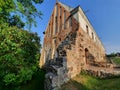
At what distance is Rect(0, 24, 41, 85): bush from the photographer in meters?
12.6

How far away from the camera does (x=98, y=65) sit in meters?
18.5

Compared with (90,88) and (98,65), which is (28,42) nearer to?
(90,88)

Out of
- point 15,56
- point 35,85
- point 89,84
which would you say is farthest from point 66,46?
point 15,56

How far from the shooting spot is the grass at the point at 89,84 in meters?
13.2

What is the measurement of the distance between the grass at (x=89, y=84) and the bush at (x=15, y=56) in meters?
3.75

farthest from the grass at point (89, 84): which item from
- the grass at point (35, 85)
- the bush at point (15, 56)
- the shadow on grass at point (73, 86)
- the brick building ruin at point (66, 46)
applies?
the grass at point (35, 85)

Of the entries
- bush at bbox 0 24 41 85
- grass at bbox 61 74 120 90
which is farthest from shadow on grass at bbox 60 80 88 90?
bush at bbox 0 24 41 85

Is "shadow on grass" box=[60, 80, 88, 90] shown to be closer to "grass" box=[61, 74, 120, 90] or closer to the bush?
"grass" box=[61, 74, 120, 90]

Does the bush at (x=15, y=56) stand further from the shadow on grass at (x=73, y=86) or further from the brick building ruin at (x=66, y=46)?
the shadow on grass at (x=73, y=86)

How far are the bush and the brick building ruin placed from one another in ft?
7.24

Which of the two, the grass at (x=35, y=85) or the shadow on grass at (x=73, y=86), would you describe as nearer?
the shadow on grass at (x=73, y=86)

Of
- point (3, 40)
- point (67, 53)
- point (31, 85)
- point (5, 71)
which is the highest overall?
point (3, 40)

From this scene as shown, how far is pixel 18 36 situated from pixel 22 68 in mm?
2848

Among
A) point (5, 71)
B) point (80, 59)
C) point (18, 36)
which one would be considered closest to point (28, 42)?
point (18, 36)
